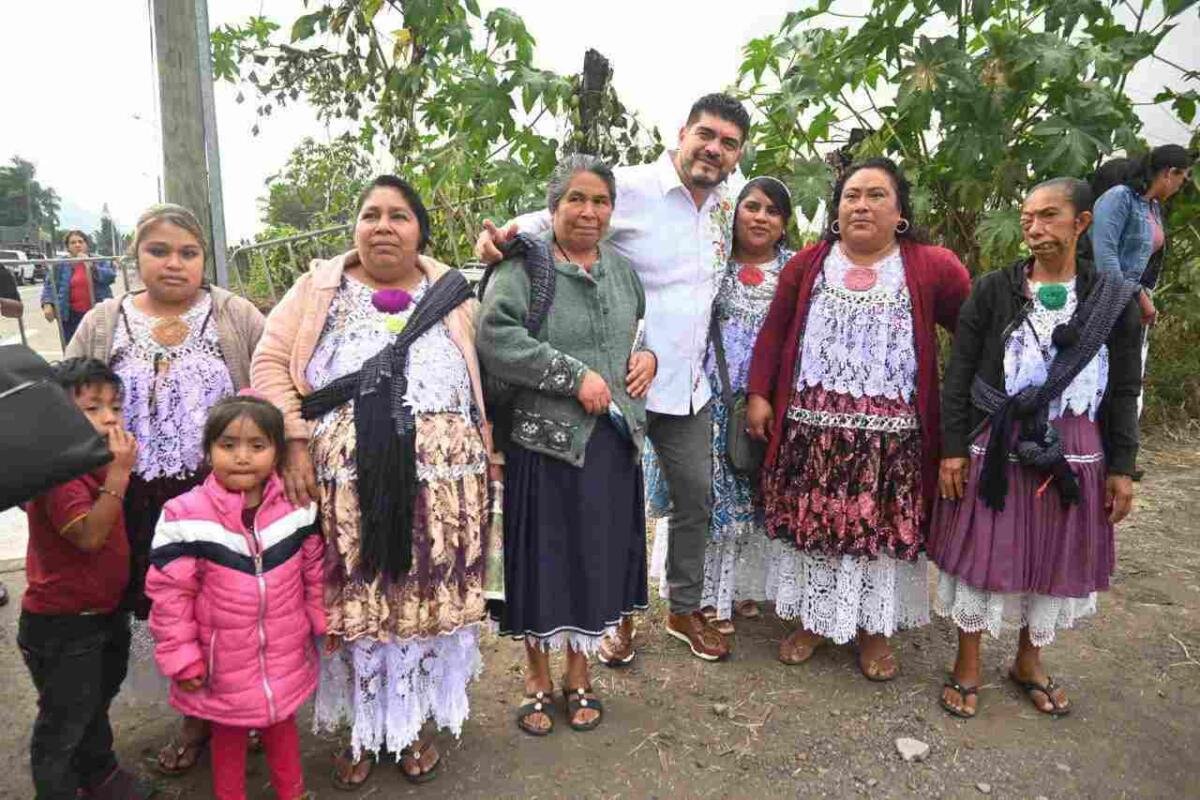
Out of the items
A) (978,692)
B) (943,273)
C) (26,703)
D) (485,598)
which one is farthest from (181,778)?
(943,273)

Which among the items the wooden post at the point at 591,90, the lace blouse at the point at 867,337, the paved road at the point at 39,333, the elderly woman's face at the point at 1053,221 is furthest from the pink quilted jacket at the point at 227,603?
the paved road at the point at 39,333

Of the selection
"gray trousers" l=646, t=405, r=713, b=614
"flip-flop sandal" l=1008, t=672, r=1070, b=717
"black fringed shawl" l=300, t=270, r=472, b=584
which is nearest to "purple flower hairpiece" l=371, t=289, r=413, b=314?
"black fringed shawl" l=300, t=270, r=472, b=584

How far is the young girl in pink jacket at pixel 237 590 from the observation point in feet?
6.42

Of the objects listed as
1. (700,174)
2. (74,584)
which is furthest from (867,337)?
(74,584)

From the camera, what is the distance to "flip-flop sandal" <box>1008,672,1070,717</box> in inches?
111

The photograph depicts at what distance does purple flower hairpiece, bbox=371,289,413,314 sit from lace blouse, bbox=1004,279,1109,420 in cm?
199

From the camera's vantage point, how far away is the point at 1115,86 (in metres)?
5.08

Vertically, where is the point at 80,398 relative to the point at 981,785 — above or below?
above

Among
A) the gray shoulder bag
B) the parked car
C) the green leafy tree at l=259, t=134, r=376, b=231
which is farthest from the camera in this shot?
the green leafy tree at l=259, t=134, r=376, b=231

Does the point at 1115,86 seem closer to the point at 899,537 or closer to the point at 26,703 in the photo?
the point at 899,537

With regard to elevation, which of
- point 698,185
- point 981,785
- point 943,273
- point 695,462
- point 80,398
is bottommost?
point 981,785

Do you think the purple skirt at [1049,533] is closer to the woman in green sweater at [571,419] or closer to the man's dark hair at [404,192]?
the woman in green sweater at [571,419]

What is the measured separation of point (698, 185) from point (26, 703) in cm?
307

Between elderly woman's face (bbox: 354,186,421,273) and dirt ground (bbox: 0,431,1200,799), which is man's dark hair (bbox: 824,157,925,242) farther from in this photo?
dirt ground (bbox: 0,431,1200,799)
